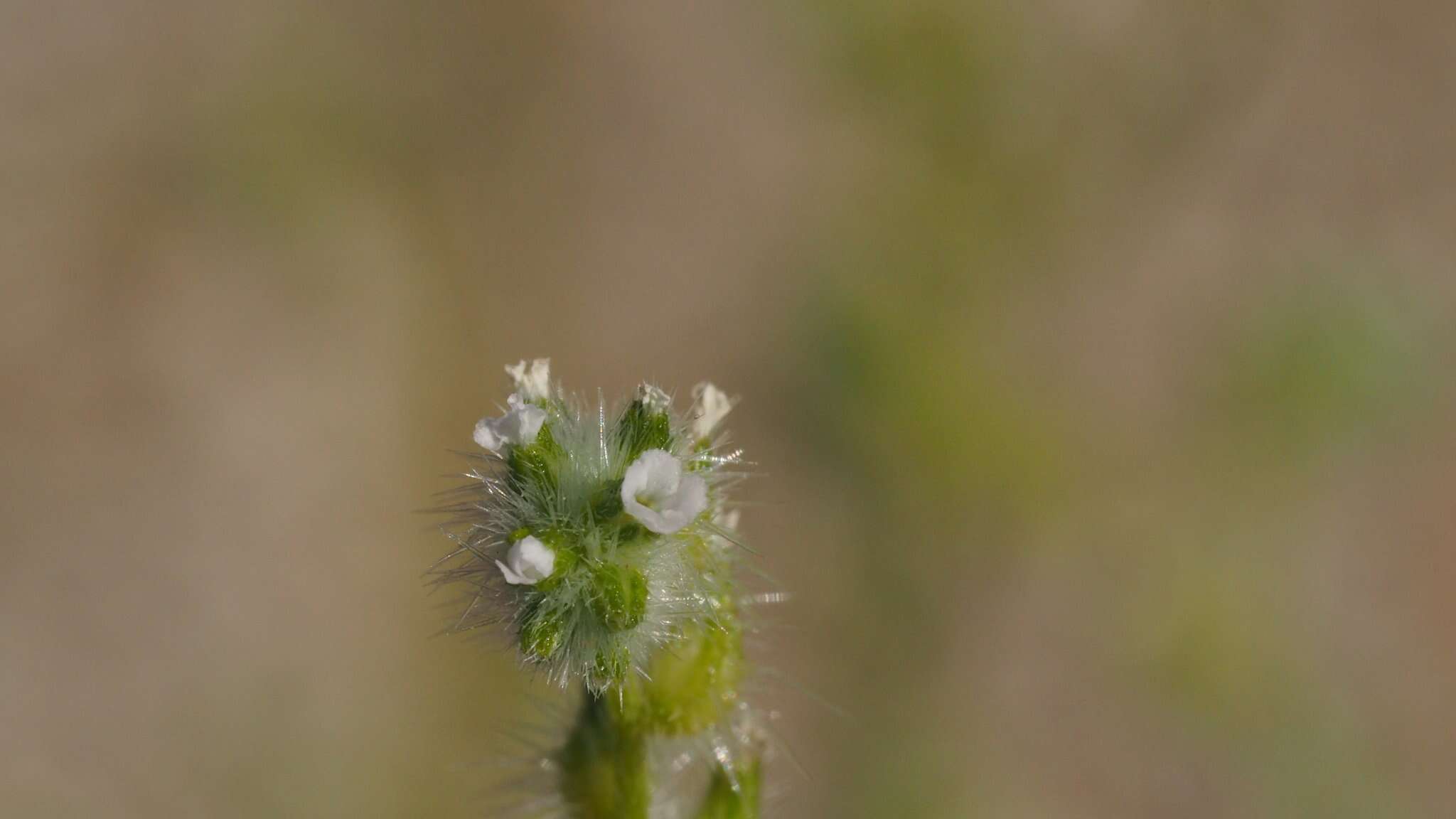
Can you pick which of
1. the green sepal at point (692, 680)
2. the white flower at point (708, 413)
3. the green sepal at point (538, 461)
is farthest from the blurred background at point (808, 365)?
the green sepal at point (538, 461)

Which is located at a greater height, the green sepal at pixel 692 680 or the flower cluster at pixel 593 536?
the flower cluster at pixel 593 536

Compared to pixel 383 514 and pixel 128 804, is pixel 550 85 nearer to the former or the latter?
pixel 383 514

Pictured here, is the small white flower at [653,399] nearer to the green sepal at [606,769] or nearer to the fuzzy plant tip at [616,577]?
the fuzzy plant tip at [616,577]

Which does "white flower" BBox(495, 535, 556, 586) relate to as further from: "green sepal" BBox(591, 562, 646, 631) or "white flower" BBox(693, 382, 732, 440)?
"white flower" BBox(693, 382, 732, 440)

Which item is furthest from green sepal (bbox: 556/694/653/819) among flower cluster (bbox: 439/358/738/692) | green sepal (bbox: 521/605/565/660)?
green sepal (bbox: 521/605/565/660)

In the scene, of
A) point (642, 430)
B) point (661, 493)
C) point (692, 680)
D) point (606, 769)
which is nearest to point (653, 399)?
point (642, 430)

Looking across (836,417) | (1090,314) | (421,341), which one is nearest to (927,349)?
A: (836,417)
